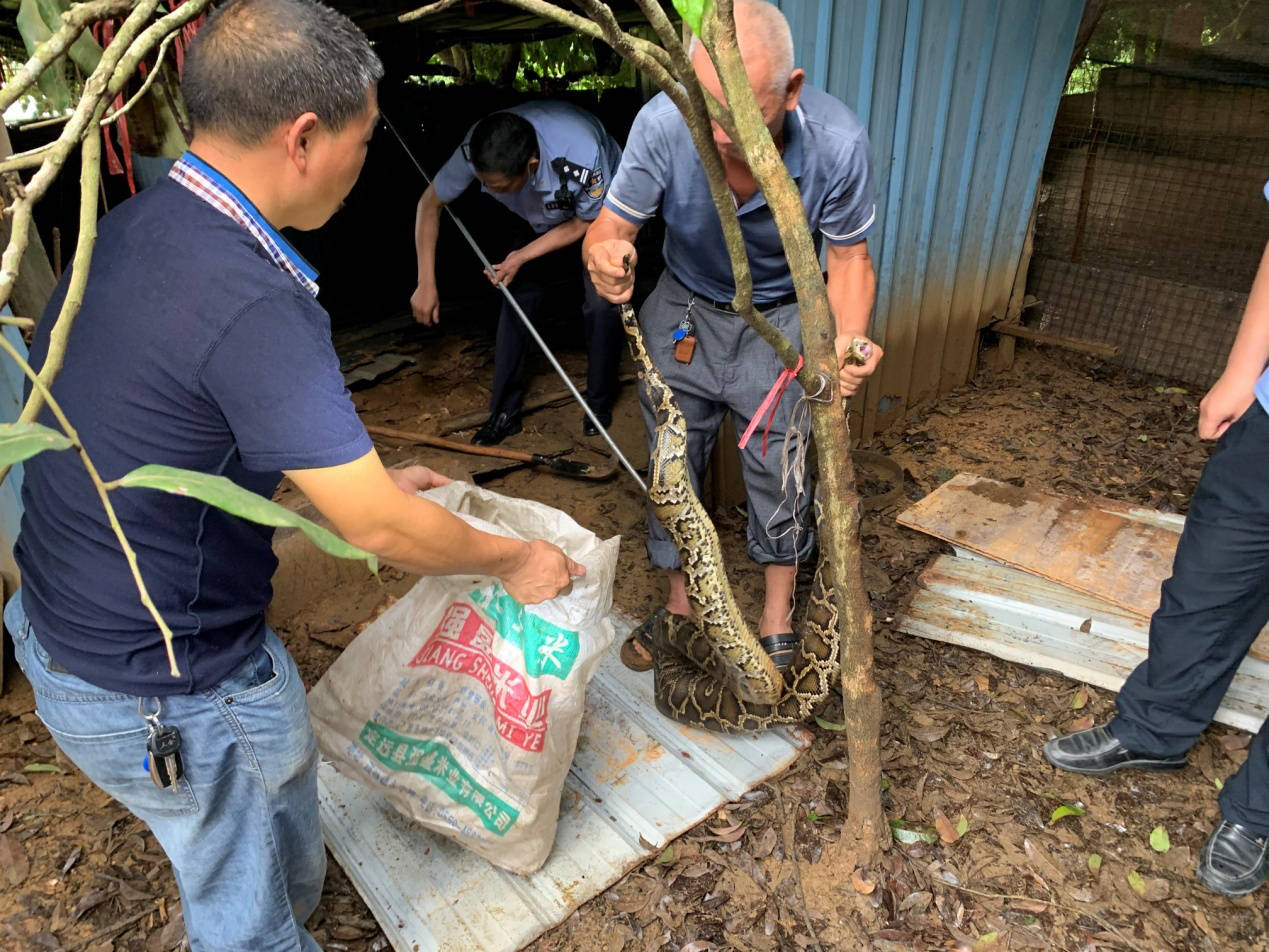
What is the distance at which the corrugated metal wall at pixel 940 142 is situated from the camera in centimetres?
350

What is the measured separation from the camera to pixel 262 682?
1621 millimetres

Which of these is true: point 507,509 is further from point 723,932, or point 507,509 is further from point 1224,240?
point 1224,240

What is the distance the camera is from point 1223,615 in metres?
2.23

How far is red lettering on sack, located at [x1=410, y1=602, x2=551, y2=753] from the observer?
78.7 inches

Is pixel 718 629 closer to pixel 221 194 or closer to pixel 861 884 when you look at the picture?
pixel 861 884

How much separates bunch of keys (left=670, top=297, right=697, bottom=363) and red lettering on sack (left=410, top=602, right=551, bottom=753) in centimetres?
113

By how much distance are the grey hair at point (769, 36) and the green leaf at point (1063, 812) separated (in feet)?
7.31

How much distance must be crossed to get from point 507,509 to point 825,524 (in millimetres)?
858

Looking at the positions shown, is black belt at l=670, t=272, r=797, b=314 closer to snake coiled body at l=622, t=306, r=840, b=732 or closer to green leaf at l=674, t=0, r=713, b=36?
snake coiled body at l=622, t=306, r=840, b=732

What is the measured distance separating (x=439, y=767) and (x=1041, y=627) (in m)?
2.31

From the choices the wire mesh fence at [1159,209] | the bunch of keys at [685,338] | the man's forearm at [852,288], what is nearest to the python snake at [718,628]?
the bunch of keys at [685,338]

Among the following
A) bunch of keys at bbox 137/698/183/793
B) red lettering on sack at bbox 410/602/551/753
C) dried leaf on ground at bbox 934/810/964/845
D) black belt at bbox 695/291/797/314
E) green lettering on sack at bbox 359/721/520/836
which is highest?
black belt at bbox 695/291/797/314

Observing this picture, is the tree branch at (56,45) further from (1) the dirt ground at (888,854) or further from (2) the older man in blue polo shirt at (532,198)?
(2) the older man in blue polo shirt at (532,198)

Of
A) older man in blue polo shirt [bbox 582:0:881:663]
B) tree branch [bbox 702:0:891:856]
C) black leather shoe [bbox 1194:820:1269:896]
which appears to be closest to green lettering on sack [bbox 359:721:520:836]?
tree branch [bbox 702:0:891:856]
